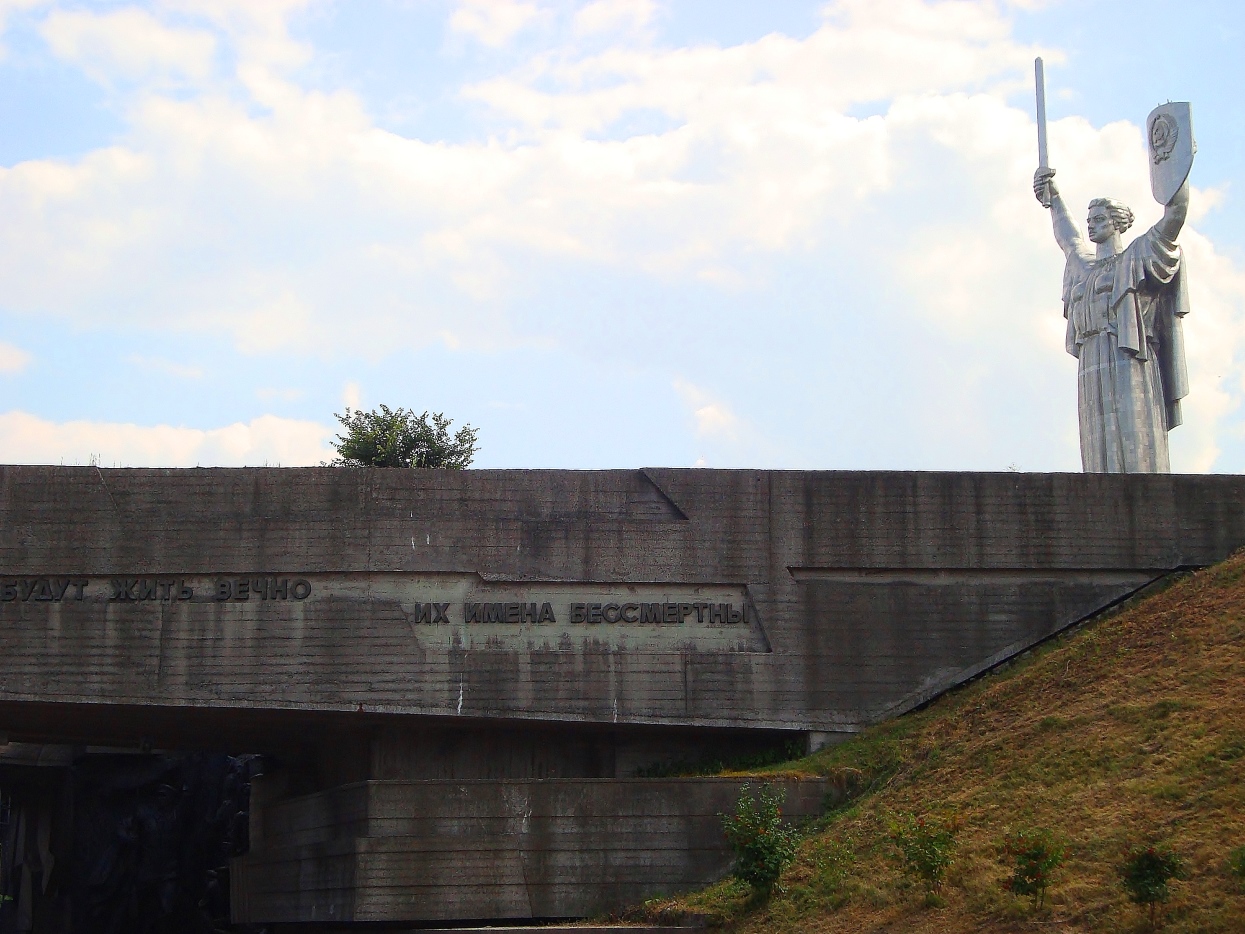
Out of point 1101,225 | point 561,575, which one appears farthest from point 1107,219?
point 561,575

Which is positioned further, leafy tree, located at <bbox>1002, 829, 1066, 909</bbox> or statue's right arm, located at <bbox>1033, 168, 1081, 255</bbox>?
statue's right arm, located at <bbox>1033, 168, 1081, 255</bbox>

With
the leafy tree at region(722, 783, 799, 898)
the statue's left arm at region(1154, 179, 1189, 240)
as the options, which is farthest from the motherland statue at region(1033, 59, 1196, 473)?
the leafy tree at region(722, 783, 799, 898)

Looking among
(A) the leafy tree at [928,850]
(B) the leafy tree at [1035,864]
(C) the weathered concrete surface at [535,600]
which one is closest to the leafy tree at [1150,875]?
(B) the leafy tree at [1035,864]

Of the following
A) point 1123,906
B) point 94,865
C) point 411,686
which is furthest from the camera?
point 94,865

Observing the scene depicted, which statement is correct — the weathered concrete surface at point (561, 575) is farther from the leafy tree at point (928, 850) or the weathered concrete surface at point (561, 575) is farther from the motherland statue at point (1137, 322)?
the leafy tree at point (928, 850)

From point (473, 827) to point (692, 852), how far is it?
280 centimetres

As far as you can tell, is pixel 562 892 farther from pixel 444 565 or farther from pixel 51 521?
pixel 51 521

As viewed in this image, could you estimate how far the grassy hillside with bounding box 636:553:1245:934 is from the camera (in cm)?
1428

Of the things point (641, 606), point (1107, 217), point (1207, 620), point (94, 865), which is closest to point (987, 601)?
point (1207, 620)

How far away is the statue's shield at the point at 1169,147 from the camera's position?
917 inches

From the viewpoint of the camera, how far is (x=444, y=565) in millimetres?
20625

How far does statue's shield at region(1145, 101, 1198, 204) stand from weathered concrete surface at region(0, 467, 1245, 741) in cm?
528

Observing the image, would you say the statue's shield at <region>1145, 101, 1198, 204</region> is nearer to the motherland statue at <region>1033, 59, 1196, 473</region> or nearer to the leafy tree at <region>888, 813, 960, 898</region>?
the motherland statue at <region>1033, 59, 1196, 473</region>

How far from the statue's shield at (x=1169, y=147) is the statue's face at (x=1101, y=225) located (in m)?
0.82
